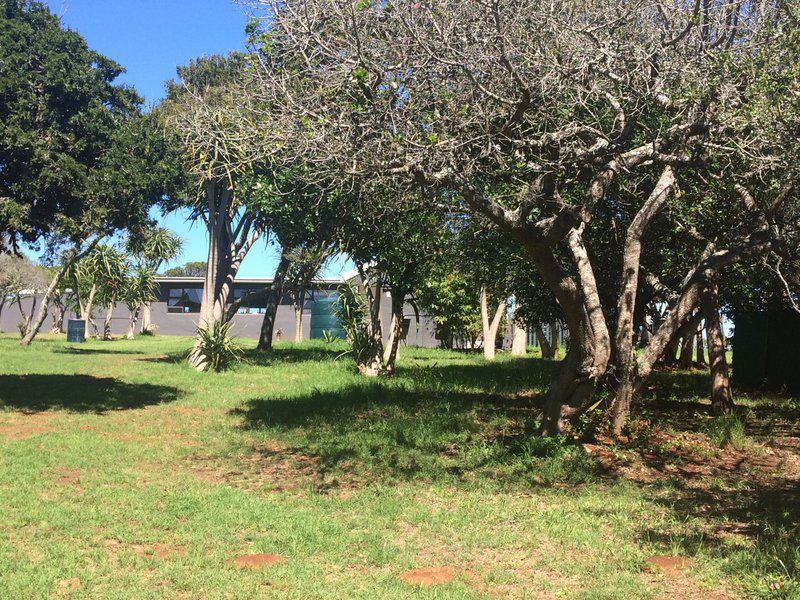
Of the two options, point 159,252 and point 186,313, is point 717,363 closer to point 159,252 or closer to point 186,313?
point 159,252

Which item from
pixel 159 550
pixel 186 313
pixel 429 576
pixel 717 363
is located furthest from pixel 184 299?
pixel 429 576

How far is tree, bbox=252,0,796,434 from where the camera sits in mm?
8195

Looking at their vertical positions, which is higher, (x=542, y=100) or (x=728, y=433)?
(x=542, y=100)

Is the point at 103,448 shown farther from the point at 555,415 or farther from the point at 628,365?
the point at 628,365

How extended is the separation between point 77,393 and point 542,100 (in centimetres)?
1015

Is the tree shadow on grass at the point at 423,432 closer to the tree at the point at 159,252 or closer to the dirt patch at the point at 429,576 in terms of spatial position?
the dirt patch at the point at 429,576

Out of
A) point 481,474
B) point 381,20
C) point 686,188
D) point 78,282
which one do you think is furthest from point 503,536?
point 78,282

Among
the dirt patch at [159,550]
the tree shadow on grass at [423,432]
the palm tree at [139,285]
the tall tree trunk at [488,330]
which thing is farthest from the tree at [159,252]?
the dirt patch at [159,550]

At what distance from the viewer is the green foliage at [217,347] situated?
19203 mm

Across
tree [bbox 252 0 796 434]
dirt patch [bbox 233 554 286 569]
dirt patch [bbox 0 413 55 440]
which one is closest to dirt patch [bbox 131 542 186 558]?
dirt patch [bbox 233 554 286 569]

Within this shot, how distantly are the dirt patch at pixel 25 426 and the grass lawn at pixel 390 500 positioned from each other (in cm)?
8

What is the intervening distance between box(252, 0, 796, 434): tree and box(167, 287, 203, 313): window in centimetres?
4556

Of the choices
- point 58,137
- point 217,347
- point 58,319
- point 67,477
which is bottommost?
point 67,477

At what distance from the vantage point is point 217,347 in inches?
756
